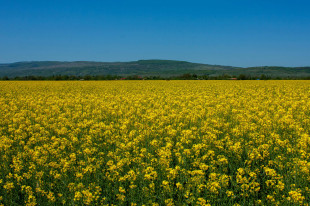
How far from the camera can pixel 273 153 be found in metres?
5.87

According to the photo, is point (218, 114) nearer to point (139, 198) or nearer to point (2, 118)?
point (139, 198)

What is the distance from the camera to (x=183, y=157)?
5551mm

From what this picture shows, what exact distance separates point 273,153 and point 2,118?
10.2 metres

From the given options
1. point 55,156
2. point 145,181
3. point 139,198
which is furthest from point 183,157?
point 55,156

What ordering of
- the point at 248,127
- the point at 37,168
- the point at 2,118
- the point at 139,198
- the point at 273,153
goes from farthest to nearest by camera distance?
the point at 2,118 < the point at 248,127 < the point at 273,153 < the point at 37,168 < the point at 139,198

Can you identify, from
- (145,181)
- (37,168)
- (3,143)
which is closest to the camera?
(145,181)

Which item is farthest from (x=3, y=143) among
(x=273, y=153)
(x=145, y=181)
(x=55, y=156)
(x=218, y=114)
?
(x=218, y=114)

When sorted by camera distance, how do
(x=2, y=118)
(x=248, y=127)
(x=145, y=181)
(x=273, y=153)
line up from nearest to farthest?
(x=145, y=181) < (x=273, y=153) < (x=248, y=127) < (x=2, y=118)

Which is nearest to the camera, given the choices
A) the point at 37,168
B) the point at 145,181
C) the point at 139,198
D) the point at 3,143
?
the point at 139,198

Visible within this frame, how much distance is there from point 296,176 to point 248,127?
3.11m

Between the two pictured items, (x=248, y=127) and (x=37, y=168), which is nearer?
(x=37, y=168)

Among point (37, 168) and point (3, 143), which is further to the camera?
point (3, 143)

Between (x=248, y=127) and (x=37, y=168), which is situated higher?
(x=248, y=127)

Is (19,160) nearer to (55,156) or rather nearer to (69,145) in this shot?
(55,156)
